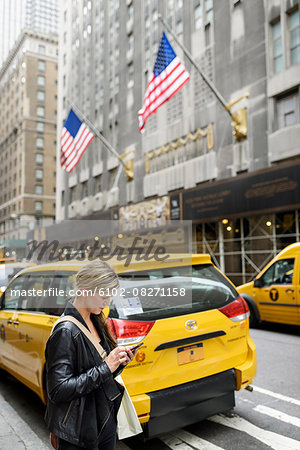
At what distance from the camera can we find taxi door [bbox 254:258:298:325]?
334 inches

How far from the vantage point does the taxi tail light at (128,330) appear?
3289 millimetres

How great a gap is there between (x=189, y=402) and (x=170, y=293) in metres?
1.04

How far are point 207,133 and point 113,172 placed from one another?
10.8m

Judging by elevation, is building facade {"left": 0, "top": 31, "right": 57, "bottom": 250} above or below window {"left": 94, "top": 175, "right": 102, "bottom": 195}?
above

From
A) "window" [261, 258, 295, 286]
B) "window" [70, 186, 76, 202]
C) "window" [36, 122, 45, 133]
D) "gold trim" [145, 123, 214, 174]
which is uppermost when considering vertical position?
"window" [36, 122, 45, 133]

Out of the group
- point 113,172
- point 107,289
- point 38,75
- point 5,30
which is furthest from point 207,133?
point 5,30

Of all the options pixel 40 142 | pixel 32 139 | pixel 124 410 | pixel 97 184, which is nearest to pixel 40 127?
pixel 40 142

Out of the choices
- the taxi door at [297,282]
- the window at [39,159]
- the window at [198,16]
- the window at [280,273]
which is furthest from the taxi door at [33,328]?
the window at [39,159]

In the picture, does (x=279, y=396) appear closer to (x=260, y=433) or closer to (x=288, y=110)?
(x=260, y=433)

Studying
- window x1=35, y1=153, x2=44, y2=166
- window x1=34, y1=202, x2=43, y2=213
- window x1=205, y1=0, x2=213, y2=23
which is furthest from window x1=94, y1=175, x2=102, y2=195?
window x1=35, y1=153, x2=44, y2=166

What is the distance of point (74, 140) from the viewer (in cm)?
1917

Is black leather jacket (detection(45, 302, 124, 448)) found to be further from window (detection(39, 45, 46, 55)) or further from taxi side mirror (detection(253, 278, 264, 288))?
window (detection(39, 45, 46, 55))

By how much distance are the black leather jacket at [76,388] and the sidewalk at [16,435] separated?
1933 millimetres

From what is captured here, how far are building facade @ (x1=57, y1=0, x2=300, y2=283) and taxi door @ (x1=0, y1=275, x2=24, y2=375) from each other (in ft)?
40.7
